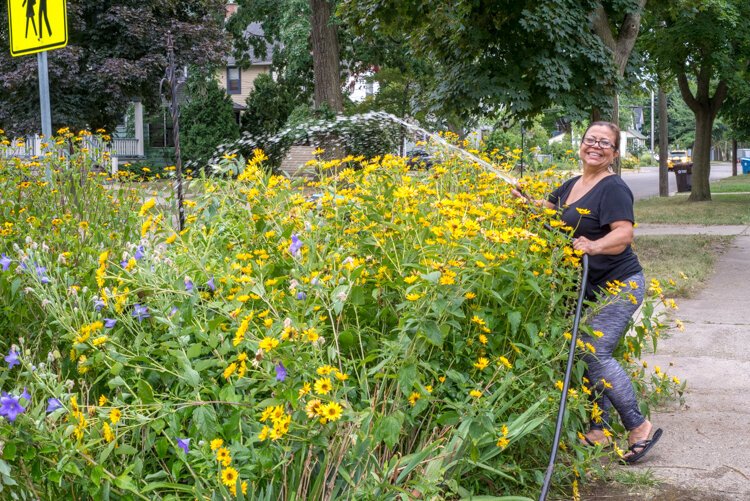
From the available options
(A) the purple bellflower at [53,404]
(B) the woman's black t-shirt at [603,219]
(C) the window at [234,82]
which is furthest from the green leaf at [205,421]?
(C) the window at [234,82]

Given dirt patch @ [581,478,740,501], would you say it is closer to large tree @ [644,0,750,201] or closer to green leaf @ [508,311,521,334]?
green leaf @ [508,311,521,334]

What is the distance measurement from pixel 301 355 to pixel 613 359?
81.4 inches

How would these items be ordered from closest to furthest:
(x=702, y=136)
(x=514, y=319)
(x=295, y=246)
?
(x=514, y=319)
(x=295, y=246)
(x=702, y=136)

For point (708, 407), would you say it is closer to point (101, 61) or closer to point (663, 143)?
point (101, 61)

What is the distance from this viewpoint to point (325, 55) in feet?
77.8

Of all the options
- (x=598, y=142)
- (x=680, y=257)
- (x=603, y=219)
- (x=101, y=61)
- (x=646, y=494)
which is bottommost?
(x=646, y=494)

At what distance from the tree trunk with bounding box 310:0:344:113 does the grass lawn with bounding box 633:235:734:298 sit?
436 inches

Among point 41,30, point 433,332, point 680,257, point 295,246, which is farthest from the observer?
point 680,257

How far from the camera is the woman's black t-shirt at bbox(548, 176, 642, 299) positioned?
4270mm

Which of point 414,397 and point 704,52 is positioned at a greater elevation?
point 704,52

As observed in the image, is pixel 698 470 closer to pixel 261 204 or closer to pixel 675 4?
pixel 261 204

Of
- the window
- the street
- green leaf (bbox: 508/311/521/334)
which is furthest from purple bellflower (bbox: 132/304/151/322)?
the window

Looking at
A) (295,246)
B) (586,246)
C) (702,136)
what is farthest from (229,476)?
(702,136)

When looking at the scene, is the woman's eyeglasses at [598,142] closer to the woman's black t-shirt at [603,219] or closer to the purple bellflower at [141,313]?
the woman's black t-shirt at [603,219]
